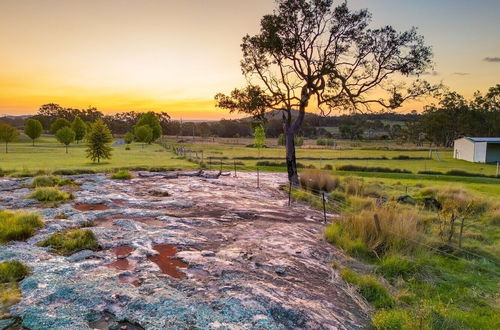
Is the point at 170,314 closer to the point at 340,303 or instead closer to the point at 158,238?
the point at 340,303

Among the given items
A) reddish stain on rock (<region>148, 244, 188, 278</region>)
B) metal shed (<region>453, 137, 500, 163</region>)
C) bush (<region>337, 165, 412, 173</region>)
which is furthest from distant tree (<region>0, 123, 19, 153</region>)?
metal shed (<region>453, 137, 500, 163</region>)

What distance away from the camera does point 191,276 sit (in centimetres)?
718

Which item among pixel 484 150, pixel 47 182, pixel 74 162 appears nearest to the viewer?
pixel 47 182

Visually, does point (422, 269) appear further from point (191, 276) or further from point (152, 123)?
point (152, 123)

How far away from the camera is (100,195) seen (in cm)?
1599

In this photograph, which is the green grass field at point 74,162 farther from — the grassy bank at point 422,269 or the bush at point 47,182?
the grassy bank at point 422,269

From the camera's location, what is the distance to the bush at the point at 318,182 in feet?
71.3

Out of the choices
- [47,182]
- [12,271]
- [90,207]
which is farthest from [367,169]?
[12,271]

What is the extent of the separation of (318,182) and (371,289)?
47.6 ft

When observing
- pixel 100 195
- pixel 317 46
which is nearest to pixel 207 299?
pixel 100 195

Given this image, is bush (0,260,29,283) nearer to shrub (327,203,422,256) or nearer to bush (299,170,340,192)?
shrub (327,203,422,256)

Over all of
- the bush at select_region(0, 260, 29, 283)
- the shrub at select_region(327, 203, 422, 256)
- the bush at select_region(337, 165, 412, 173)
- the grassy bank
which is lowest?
the bush at select_region(337, 165, 412, 173)

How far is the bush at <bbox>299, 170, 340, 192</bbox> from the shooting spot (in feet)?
71.3

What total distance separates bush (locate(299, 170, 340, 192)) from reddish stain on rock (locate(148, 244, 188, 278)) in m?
13.6
